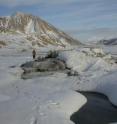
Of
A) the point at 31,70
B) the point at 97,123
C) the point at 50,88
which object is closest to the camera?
the point at 97,123

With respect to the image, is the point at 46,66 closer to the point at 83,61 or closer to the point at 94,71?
the point at 83,61

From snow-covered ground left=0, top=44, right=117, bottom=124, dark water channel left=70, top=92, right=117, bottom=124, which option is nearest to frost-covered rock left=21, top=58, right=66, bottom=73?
snow-covered ground left=0, top=44, right=117, bottom=124

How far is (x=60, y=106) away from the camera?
1822 centimetres

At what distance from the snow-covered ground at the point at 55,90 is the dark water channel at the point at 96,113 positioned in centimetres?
41

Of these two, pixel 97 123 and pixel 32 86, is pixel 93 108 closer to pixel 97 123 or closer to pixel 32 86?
pixel 97 123

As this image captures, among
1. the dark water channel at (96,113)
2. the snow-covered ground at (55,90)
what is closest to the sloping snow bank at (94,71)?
the snow-covered ground at (55,90)

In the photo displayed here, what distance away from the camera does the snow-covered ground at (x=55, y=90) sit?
1593 cm

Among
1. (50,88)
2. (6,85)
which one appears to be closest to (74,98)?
(50,88)

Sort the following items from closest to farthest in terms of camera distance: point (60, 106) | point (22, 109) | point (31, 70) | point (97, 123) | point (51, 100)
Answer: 1. point (97, 123)
2. point (22, 109)
3. point (60, 106)
4. point (51, 100)
5. point (31, 70)

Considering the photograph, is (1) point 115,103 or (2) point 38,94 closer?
(1) point 115,103

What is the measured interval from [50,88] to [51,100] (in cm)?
560

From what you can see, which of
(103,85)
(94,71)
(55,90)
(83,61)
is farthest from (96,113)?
(83,61)

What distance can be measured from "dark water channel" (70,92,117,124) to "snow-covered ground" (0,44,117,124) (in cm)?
41

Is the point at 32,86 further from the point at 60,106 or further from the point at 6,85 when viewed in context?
the point at 60,106
